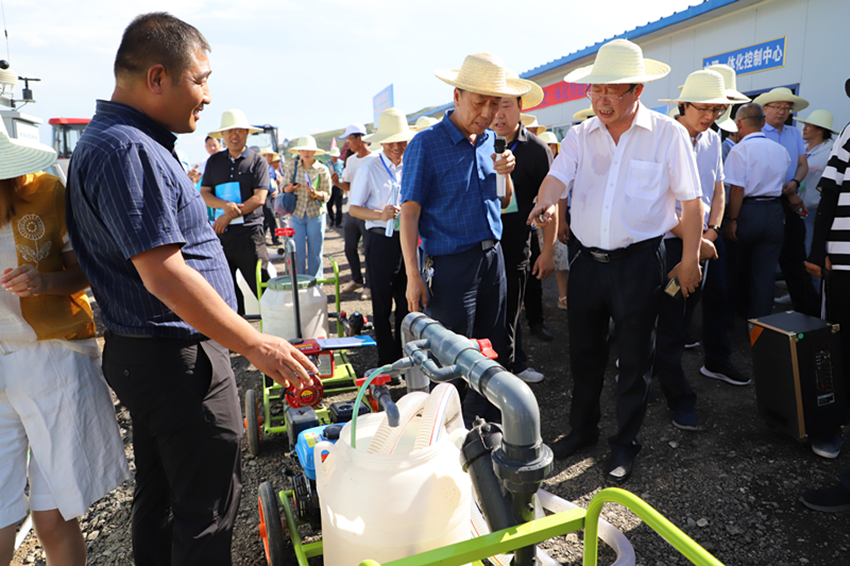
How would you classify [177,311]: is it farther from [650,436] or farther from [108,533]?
[650,436]

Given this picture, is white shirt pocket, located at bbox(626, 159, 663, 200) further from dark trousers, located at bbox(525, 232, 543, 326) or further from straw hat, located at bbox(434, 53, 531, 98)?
dark trousers, located at bbox(525, 232, 543, 326)

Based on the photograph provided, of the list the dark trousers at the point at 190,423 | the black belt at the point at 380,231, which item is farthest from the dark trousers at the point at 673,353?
the dark trousers at the point at 190,423

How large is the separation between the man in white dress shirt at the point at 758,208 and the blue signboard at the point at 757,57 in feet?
11.5

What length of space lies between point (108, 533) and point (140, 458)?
52.1 inches

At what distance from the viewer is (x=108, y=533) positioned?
289cm

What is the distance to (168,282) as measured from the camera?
154cm

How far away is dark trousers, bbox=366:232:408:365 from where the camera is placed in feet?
15.2

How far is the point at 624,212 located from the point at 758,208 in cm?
254

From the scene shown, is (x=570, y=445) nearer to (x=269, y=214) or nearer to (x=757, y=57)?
(x=757, y=57)

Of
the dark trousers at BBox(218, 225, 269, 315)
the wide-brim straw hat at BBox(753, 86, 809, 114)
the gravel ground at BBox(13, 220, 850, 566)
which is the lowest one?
the gravel ground at BBox(13, 220, 850, 566)

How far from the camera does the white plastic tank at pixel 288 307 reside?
14.2 ft

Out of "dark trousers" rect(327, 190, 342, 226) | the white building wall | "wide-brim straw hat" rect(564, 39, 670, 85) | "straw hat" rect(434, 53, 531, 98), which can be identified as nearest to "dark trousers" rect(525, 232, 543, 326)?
"wide-brim straw hat" rect(564, 39, 670, 85)

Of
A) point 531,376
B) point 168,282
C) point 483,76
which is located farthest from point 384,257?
point 168,282

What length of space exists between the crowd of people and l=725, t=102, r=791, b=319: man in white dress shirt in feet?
0.06
